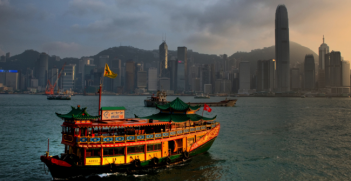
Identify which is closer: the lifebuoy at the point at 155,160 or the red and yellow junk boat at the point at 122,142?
the red and yellow junk boat at the point at 122,142

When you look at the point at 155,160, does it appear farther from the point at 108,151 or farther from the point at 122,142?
the point at 108,151

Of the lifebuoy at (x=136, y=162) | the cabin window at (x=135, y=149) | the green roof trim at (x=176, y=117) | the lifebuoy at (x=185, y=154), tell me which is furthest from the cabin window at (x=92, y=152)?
the lifebuoy at (x=185, y=154)

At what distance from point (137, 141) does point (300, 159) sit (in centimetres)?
1759

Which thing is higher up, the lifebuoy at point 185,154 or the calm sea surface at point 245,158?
the lifebuoy at point 185,154

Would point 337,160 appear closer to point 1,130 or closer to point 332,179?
point 332,179

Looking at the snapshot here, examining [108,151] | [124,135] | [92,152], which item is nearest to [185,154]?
[124,135]

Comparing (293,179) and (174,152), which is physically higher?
(174,152)

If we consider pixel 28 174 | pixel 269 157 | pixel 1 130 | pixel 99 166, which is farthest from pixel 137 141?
pixel 1 130

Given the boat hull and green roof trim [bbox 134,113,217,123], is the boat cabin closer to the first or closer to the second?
green roof trim [bbox 134,113,217,123]

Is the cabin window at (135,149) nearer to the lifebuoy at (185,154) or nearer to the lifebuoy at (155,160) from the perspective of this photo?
the lifebuoy at (155,160)

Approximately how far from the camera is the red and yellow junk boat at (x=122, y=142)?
59.9 ft

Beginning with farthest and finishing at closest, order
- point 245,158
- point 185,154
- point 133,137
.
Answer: point 245,158 → point 185,154 → point 133,137

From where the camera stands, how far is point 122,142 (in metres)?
19.4

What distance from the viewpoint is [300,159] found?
2673cm
